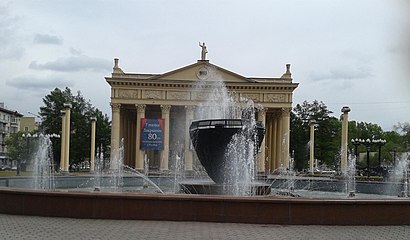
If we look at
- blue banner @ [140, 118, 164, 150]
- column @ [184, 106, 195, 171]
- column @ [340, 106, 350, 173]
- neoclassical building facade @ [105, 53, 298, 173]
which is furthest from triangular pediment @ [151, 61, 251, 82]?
column @ [340, 106, 350, 173]

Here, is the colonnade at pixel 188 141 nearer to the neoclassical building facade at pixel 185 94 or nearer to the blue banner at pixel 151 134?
the neoclassical building facade at pixel 185 94

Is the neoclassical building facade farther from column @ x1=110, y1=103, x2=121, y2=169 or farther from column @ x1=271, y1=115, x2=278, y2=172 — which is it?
column @ x1=271, y1=115, x2=278, y2=172

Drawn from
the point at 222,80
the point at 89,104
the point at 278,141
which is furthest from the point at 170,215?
the point at 89,104

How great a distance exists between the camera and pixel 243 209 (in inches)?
479

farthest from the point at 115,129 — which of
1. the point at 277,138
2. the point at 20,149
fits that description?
the point at 277,138

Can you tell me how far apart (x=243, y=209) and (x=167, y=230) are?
2081mm

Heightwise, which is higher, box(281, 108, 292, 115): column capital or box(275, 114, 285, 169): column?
box(281, 108, 292, 115): column capital

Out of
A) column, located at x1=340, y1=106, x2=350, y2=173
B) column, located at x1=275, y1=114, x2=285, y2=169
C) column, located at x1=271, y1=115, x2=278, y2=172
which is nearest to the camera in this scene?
column, located at x1=340, y1=106, x2=350, y2=173

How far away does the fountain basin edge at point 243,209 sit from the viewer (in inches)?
475

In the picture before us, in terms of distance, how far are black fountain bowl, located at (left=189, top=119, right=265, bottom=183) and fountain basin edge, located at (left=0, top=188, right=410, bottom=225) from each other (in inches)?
182

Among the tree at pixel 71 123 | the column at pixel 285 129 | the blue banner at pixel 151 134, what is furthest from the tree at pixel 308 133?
the tree at pixel 71 123

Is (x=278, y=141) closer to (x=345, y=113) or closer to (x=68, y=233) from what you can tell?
(x=345, y=113)

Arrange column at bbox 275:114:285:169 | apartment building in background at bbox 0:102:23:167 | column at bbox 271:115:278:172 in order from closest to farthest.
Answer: column at bbox 275:114:285:169
column at bbox 271:115:278:172
apartment building in background at bbox 0:102:23:167

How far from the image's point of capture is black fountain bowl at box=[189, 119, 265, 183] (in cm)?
1659
